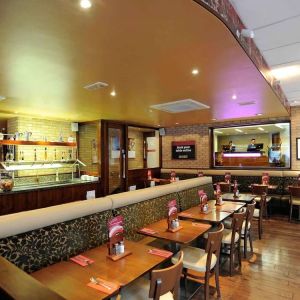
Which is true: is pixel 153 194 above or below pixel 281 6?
below

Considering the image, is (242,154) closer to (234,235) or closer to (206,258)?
(234,235)

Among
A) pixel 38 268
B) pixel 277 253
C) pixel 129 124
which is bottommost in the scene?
pixel 277 253

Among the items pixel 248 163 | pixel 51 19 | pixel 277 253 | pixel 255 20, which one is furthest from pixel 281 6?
pixel 248 163

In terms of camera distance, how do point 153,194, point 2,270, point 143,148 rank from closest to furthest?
point 2,270, point 153,194, point 143,148

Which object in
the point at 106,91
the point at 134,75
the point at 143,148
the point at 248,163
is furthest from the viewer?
the point at 143,148

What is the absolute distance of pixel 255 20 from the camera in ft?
8.64

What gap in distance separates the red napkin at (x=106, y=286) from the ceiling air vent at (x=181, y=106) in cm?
383

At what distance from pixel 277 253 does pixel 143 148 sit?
6762 millimetres

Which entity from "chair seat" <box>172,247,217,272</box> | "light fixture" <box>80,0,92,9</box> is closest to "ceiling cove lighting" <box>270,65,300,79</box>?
"chair seat" <box>172,247,217,272</box>

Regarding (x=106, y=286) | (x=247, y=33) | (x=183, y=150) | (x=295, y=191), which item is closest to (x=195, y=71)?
(x=247, y=33)

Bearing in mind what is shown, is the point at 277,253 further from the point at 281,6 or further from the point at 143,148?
the point at 143,148

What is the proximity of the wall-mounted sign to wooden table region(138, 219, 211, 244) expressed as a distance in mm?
5808

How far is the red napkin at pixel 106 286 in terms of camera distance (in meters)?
1.57

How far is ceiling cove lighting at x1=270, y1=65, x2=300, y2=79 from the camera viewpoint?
13.1 ft
